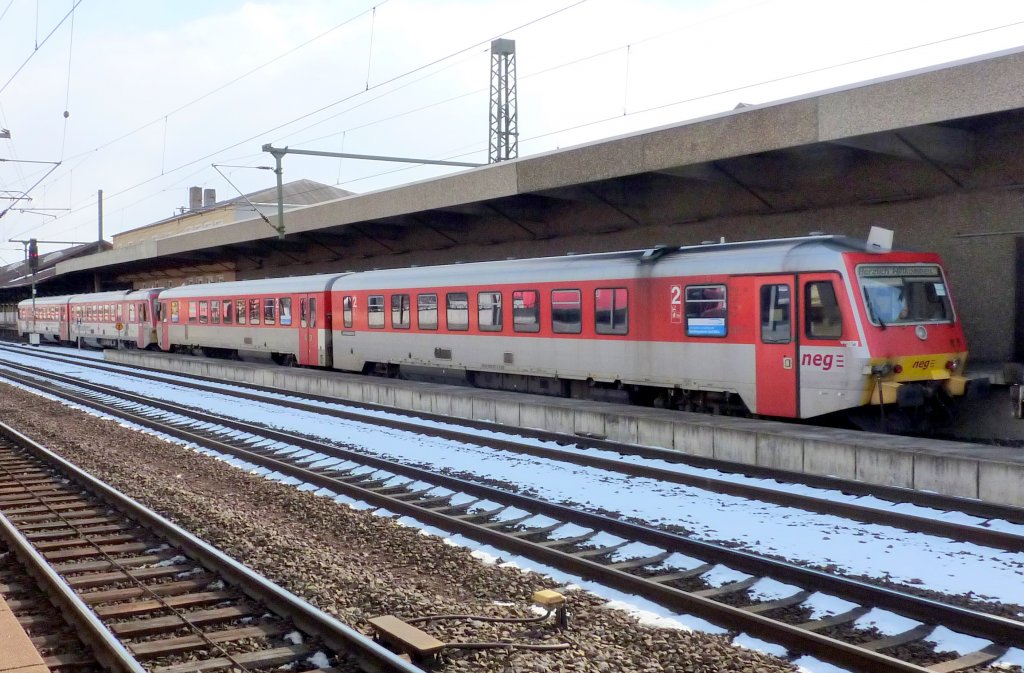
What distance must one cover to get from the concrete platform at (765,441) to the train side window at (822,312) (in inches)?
52.6

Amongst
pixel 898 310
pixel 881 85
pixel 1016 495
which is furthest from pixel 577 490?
pixel 881 85

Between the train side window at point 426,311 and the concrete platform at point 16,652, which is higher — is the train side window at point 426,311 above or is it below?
above

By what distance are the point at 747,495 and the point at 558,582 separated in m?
3.53

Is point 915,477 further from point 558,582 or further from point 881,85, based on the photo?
point 881,85

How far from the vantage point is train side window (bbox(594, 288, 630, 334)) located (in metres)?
15.4

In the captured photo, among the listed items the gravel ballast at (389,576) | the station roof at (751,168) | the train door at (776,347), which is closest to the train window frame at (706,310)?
the train door at (776,347)

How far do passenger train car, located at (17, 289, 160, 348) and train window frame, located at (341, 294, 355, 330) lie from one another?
54.5ft

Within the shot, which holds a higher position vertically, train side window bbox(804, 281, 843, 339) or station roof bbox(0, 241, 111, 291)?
station roof bbox(0, 241, 111, 291)

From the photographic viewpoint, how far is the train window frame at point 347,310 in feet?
76.8

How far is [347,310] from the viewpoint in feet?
77.5

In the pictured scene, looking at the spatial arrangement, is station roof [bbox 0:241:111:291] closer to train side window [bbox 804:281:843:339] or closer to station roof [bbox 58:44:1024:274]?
station roof [bbox 58:44:1024:274]

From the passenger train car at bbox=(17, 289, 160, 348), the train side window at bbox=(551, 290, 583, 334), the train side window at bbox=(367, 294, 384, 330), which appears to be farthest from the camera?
the passenger train car at bbox=(17, 289, 160, 348)

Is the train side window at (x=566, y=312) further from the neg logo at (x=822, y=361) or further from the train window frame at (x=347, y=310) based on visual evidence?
the train window frame at (x=347, y=310)

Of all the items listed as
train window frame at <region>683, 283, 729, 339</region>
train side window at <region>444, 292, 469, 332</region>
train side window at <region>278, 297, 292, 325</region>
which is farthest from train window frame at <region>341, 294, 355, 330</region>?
train window frame at <region>683, 283, 729, 339</region>
